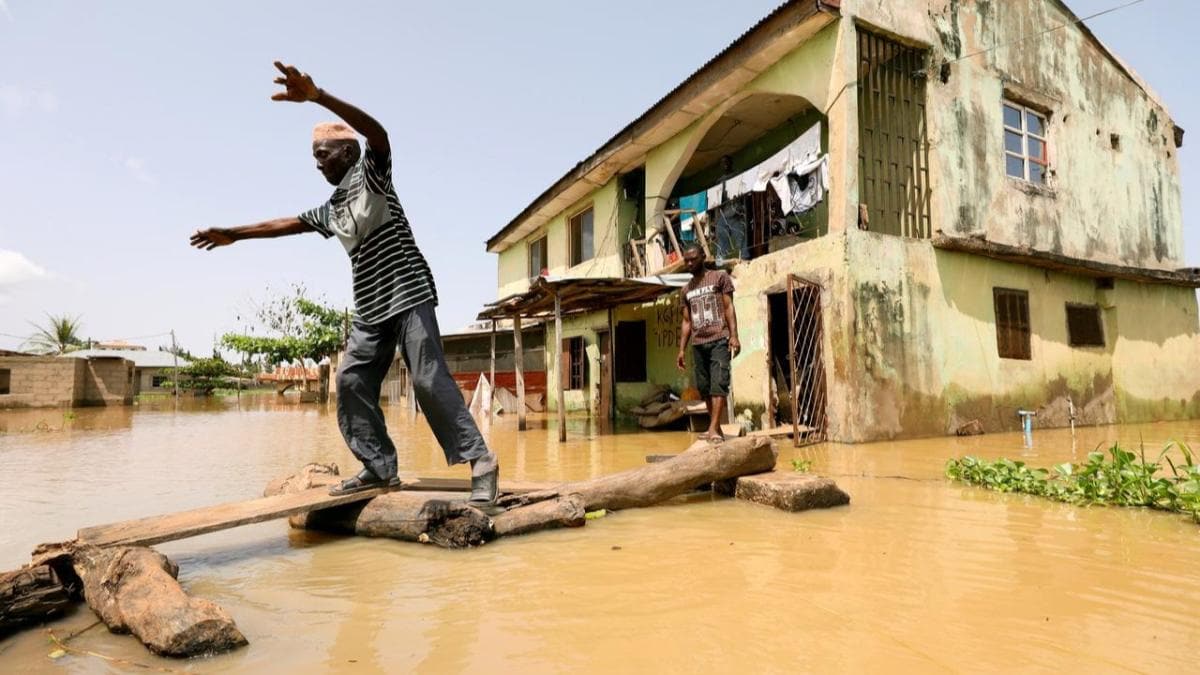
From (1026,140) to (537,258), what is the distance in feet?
40.4

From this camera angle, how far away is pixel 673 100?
34.3 feet

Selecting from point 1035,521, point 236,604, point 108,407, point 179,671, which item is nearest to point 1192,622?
point 1035,521

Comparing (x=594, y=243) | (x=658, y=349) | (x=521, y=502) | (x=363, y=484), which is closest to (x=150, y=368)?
(x=594, y=243)

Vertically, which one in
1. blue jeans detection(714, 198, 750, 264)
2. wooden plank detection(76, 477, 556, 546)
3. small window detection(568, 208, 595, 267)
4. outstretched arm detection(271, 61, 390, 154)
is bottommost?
wooden plank detection(76, 477, 556, 546)

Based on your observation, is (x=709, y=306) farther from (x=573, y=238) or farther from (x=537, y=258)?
(x=537, y=258)

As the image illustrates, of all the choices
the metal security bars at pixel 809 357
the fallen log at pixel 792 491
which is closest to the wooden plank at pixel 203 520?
the fallen log at pixel 792 491

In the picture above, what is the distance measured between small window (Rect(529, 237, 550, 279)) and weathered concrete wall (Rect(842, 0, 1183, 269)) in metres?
11.0

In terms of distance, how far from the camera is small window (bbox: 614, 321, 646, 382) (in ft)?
43.0

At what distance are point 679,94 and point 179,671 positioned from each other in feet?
33.7

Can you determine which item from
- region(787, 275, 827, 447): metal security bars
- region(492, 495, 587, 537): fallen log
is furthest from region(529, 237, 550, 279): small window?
region(492, 495, 587, 537): fallen log

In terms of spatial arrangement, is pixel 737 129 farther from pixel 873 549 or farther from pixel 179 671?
pixel 179 671

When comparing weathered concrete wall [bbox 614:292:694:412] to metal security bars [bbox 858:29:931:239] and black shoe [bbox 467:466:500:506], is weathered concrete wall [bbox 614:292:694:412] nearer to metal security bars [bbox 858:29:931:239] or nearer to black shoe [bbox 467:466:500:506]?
metal security bars [bbox 858:29:931:239]

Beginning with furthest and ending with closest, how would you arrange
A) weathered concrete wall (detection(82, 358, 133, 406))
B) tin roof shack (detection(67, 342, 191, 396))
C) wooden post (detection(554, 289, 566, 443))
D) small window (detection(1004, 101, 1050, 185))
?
tin roof shack (detection(67, 342, 191, 396)), weathered concrete wall (detection(82, 358, 133, 406)), small window (detection(1004, 101, 1050, 185)), wooden post (detection(554, 289, 566, 443))

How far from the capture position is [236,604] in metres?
2.18
